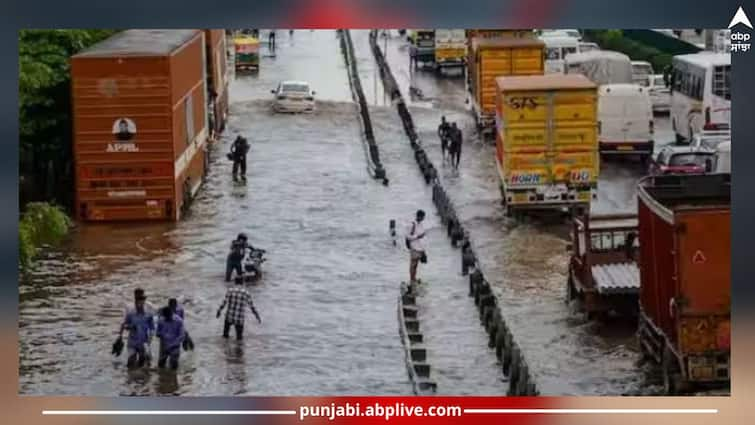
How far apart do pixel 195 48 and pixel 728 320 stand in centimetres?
407

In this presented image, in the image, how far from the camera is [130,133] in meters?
9.62

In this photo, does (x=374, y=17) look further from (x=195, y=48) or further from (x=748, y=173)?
(x=195, y=48)

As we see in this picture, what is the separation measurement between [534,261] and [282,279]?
2443mm

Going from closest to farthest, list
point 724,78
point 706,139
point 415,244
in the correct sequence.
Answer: point 724,78, point 415,244, point 706,139

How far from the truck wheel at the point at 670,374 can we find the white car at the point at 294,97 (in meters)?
2.64

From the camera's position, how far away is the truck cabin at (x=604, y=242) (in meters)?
10.2

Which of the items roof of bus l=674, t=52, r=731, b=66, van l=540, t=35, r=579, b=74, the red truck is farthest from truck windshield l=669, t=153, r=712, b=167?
the red truck

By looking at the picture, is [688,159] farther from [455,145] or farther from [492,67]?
[455,145]

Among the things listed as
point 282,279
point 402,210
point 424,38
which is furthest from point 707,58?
point 282,279

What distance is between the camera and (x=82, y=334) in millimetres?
8023

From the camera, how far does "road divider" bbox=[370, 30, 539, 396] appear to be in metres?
8.12

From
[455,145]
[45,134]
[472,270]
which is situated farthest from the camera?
[455,145]

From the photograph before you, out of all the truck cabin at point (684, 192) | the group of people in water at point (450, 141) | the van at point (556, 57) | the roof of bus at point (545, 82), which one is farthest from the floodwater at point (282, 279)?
the van at point (556, 57)

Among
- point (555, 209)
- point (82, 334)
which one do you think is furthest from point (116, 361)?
point (555, 209)
